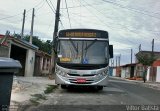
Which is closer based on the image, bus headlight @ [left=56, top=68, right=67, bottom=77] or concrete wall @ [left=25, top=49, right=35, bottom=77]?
bus headlight @ [left=56, top=68, right=67, bottom=77]

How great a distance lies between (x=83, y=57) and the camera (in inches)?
813

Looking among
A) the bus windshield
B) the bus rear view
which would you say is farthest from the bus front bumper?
the bus windshield

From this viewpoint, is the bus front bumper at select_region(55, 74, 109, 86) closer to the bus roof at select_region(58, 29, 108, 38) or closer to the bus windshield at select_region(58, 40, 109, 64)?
the bus windshield at select_region(58, 40, 109, 64)

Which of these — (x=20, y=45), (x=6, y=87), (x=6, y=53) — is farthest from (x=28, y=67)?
(x=6, y=87)

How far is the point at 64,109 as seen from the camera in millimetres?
12789

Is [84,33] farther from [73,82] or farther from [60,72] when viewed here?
[73,82]

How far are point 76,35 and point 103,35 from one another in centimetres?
145

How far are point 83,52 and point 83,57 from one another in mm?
300

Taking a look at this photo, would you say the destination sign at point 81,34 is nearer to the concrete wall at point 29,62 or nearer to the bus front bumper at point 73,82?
the bus front bumper at point 73,82

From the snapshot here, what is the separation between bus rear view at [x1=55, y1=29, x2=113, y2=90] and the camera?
2030 cm

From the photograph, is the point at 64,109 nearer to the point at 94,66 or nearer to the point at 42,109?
the point at 42,109

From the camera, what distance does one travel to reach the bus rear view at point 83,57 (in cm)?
2030

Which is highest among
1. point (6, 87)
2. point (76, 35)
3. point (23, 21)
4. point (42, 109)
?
point (23, 21)

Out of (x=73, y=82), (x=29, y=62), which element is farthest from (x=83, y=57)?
(x=29, y=62)
